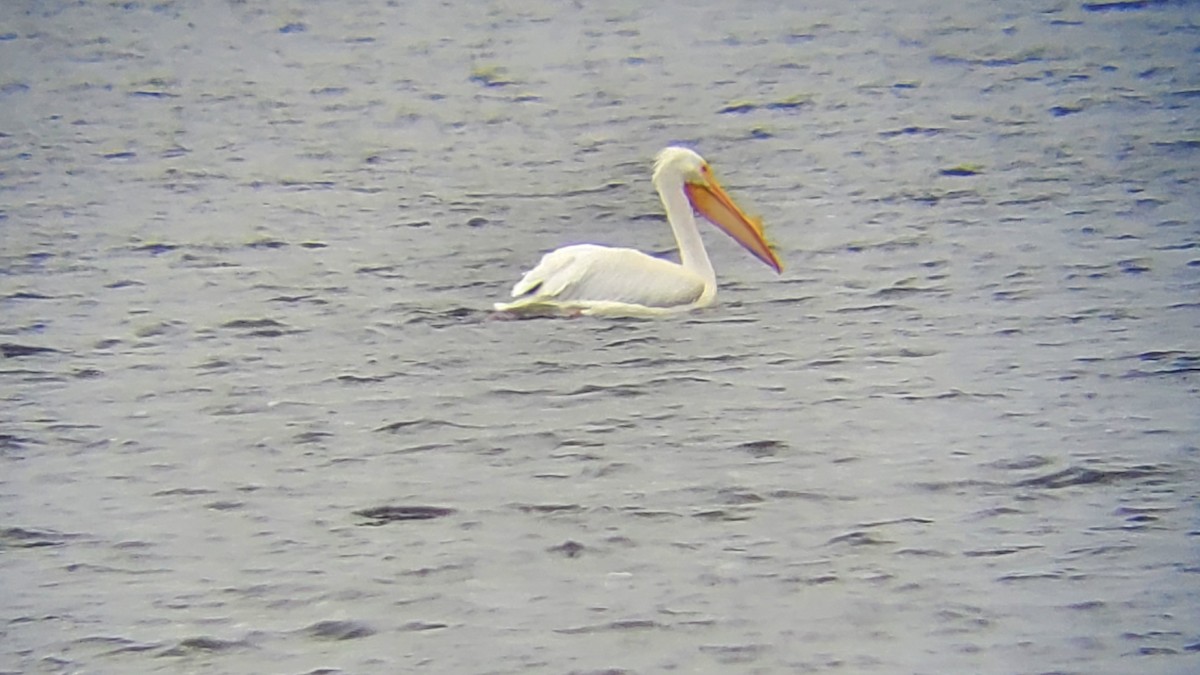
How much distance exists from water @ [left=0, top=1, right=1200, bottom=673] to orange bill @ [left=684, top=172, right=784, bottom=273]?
5 centimetres

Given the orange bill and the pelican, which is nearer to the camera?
the pelican

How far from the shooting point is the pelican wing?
3619 millimetres

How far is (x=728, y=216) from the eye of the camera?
4.04 m

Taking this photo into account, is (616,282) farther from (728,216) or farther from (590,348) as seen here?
(728,216)

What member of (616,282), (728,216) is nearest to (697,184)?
(728,216)

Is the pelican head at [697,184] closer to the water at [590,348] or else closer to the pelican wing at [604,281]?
the water at [590,348]

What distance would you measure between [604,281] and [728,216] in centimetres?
50

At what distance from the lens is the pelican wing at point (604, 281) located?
362 centimetres

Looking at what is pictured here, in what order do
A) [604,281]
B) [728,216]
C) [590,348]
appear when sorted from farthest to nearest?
[728,216], [604,281], [590,348]

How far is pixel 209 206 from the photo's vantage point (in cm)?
428

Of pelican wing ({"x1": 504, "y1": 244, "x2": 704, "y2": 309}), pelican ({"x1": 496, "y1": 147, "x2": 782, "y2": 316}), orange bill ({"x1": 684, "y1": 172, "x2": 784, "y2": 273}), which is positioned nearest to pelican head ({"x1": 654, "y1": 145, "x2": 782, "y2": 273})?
orange bill ({"x1": 684, "y1": 172, "x2": 784, "y2": 273})

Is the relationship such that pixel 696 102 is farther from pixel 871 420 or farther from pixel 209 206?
pixel 871 420

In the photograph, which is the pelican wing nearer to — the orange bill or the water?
the water

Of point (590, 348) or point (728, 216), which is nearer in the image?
point (590, 348)
